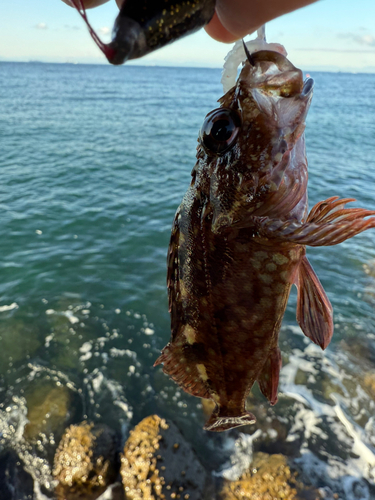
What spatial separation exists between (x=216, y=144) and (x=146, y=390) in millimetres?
7762

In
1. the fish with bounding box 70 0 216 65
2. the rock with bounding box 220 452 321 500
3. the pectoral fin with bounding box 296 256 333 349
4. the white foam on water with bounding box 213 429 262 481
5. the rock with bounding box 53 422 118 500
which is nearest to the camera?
the fish with bounding box 70 0 216 65

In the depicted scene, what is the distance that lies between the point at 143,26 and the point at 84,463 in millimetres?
7353

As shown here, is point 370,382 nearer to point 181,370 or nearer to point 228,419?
point 228,419

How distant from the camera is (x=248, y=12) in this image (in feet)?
6.08

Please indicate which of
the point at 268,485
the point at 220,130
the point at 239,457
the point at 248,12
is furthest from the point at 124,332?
the point at 248,12

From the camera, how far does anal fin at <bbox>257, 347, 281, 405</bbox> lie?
9.37 feet

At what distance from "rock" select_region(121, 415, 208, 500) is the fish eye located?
20.2ft

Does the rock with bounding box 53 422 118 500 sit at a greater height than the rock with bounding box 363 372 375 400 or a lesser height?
lesser

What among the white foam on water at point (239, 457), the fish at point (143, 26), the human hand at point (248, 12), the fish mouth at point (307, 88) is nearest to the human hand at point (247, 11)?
the human hand at point (248, 12)

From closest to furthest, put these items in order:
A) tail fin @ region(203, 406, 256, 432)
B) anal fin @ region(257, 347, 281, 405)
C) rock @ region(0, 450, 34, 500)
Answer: anal fin @ region(257, 347, 281, 405), tail fin @ region(203, 406, 256, 432), rock @ region(0, 450, 34, 500)

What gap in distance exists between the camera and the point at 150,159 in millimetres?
26000

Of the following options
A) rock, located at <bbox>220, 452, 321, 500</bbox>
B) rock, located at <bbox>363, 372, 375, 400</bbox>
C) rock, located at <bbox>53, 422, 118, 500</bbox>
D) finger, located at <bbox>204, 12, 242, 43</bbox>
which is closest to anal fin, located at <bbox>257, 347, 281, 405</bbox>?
finger, located at <bbox>204, 12, 242, 43</bbox>

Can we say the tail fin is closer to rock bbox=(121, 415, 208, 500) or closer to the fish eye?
the fish eye

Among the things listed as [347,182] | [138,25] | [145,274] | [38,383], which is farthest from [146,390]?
[347,182]
